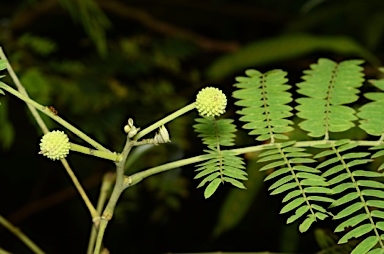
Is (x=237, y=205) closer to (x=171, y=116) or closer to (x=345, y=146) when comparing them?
(x=345, y=146)

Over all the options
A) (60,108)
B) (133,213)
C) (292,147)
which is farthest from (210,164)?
(133,213)

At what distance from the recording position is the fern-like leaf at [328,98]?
62 centimetres

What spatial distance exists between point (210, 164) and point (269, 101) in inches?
5.5

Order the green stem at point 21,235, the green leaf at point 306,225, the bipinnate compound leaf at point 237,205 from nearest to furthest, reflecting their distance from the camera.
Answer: the green leaf at point 306,225 → the green stem at point 21,235 → the bipinnate compound leaf at point 237,205

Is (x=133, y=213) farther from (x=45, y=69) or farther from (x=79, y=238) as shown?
(x=45, y=69)

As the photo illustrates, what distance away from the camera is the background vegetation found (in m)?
1.50

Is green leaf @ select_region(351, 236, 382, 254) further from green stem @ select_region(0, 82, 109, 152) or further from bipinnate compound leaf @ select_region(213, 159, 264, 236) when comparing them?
bipinnate compound leaf @ select_region(213, 159, 264, 236)

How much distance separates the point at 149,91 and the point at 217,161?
1.20 metres

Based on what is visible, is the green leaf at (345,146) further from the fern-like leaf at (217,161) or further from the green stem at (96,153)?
the green stem at (96,153)

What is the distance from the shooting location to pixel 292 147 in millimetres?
568

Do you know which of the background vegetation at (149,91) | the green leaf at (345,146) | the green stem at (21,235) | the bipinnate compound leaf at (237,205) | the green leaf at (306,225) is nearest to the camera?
the green leaf at (306,225)

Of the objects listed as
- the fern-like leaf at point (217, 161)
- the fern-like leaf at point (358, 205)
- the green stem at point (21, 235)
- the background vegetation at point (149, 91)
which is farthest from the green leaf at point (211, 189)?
the background vegetation at point (149, 91)

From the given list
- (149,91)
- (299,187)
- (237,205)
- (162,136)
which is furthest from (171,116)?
(149,91)

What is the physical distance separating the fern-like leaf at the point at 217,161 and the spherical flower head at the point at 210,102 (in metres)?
0.06
